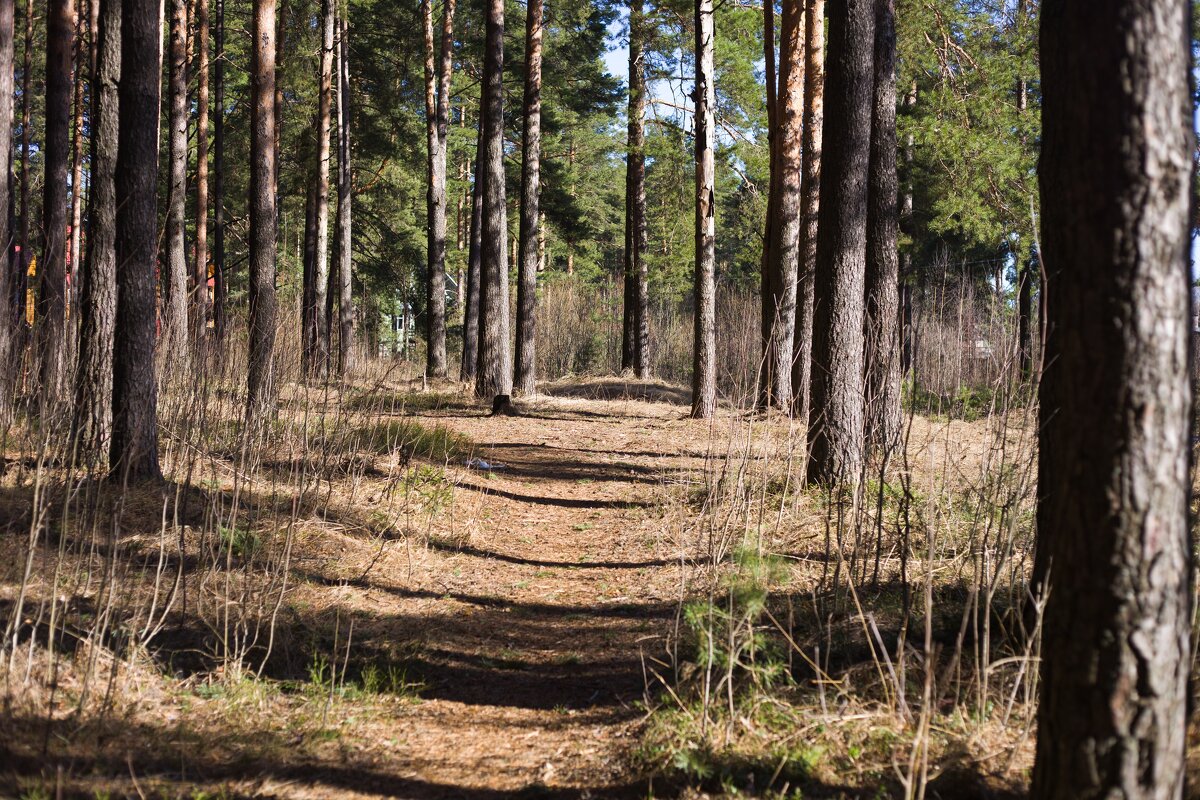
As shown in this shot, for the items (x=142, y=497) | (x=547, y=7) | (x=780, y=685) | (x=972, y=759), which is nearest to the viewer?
(x=972, y=759)

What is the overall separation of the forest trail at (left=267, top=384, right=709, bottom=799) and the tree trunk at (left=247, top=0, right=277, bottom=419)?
2.64 m

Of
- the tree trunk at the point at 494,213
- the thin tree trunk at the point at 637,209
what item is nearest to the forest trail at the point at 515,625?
Answer: the tree trunk at the point at 494,213

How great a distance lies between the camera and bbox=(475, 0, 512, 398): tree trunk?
12812mm

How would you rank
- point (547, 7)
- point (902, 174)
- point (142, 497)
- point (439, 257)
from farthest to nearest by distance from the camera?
1. point (902, 174)
2. point (547, 7)
3. point (439, 257)
4. point (142, 497)

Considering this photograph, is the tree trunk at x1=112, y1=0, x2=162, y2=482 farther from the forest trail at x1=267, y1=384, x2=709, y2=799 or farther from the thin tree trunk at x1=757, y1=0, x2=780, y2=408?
the thin tree trunk at x1=757, y1=0, x2=780, y2=408

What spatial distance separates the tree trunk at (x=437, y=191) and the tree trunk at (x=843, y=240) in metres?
12.0

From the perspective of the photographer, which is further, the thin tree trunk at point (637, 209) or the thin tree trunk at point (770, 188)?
the thin tree trunk at point (637, 209)

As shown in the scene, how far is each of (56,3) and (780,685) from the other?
35.3 feet

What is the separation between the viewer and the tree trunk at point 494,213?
12812 mm

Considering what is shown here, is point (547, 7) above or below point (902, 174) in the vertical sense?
above

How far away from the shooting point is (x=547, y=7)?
20.0 meters

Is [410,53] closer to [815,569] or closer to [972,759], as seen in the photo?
[815,569]

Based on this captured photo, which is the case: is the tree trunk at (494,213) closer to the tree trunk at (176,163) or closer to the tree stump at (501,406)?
the tree stump at (501,406)

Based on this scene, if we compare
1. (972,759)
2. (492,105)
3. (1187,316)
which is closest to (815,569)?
(972,759)
